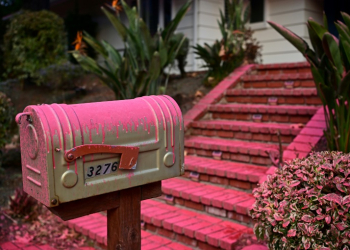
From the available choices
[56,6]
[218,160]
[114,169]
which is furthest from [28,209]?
[56,6]

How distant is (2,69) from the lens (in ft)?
34.3

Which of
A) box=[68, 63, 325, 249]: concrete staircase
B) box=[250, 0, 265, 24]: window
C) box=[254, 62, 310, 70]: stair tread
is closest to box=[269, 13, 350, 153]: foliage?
box=[68, 63, 325, 249]: concrete staircase

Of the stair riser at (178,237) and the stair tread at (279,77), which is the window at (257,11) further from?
the stair riser at (178,237)

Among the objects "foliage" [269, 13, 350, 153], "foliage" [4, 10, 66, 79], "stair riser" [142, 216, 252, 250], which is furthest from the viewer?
"foliage" [4, 10, 66, 79]

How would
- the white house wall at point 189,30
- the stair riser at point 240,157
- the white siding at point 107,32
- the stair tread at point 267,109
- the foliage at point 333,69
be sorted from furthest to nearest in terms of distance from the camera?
the white siding at point 107,32 < the white house wall at point 189,30 < the stair tread at point 267,109 < the stair riser at point 240,157 < the foliage at point 333,69

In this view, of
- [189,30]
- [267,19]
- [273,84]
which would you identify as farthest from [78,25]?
[273,84]

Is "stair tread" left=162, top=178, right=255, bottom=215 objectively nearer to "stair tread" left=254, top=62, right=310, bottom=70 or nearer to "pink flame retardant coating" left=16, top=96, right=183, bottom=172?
"pink flame retardant coating" left=16, top=96, right=183, bottom=172

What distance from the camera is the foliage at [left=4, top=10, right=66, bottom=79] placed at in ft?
27.7

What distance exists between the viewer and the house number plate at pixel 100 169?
1620 mm

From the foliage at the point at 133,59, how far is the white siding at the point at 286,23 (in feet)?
12.5

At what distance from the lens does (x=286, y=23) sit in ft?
28.6

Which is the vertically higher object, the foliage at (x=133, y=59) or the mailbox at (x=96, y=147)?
the foliage at (x=133, y=59)

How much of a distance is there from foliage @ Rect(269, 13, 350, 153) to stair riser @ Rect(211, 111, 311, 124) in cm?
135

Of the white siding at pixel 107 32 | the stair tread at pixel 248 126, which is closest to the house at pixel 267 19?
the white siding at pixel 107 32
